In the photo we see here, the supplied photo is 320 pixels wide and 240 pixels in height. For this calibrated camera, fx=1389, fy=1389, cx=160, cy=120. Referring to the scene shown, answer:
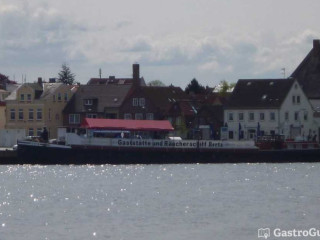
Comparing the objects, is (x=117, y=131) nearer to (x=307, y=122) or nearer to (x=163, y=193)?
(x=307, y=122)

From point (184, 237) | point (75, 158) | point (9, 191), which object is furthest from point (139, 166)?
point (184, 237)

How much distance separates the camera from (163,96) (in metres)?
153

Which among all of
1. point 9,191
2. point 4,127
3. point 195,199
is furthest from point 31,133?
point 195,199

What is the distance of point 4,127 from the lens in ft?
496

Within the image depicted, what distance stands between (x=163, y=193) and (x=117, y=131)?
147 ft

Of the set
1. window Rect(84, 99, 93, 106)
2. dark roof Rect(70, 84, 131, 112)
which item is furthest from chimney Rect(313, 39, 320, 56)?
window Rect(84, 99, 93, 106)

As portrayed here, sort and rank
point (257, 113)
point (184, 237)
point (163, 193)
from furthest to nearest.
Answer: point (257, 113) → point (163, 193) → point (184, 237)

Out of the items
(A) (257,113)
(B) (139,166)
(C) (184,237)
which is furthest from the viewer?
(A) (257,113)

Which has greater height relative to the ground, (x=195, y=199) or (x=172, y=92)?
(x=172, y=92)

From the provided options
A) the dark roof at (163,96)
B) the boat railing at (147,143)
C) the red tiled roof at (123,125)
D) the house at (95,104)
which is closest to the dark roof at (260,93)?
the dark roof at (163,96)

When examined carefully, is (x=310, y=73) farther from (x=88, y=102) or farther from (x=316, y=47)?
(x=88, y=102)

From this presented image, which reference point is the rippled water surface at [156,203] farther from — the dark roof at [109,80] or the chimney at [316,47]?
the dark roof at [109,80]

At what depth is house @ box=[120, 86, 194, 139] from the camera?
149m

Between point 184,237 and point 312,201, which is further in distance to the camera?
point 312,201
